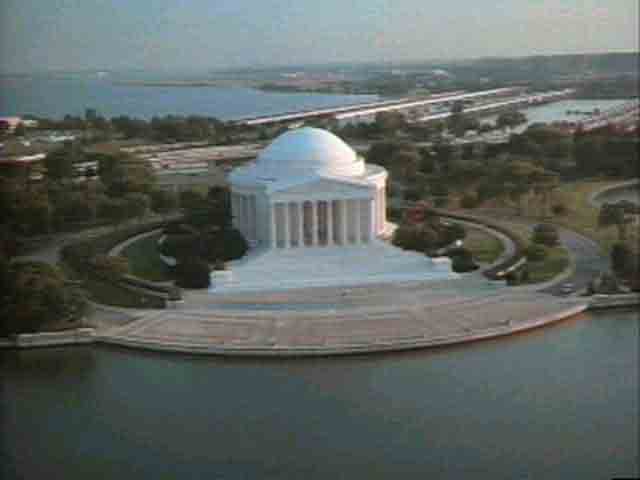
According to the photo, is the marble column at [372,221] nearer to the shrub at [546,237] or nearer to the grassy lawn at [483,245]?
the grassy lawn at [483,245]

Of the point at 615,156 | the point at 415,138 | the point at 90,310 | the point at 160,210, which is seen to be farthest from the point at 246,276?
the point at 415,138

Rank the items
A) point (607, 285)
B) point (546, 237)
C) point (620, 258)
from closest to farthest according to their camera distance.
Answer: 1. point (607, 285)
2. point (620, 258)
3. point (546, 237)

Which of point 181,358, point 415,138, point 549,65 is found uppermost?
point 549,65

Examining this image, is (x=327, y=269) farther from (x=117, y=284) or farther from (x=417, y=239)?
(x=117, y=284)

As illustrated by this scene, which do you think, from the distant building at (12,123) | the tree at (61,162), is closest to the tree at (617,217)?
the distant building at (12,123)

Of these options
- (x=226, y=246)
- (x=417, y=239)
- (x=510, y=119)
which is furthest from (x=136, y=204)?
(x=510, y=119)

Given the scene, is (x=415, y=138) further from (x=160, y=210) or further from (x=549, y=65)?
(x=549, y=65)

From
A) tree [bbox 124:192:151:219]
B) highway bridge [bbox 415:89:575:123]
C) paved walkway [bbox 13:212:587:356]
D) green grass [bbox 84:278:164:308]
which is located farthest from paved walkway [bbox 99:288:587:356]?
tree [bbox 124:192:151:219]
